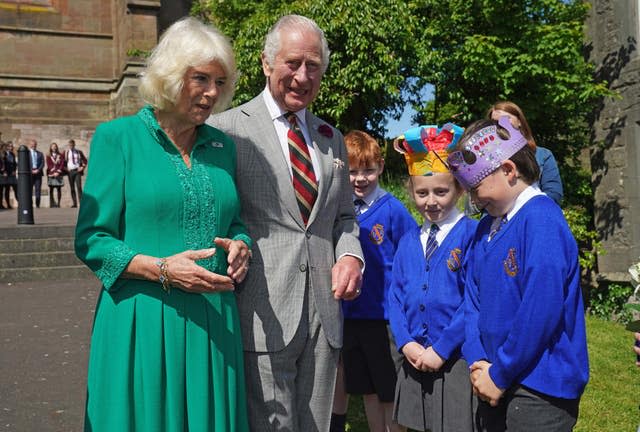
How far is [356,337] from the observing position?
13.3ft

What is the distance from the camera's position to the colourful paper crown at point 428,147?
3467 millimetres

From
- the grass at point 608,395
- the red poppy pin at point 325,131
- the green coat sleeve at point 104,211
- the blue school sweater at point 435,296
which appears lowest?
the grass at point 608,395

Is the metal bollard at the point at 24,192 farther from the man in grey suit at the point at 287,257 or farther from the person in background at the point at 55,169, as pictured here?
the man in grey suit at the point at 287,257

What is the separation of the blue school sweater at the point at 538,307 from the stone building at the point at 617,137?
9.08 metres

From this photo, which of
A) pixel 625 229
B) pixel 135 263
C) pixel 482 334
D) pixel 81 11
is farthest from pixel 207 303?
pixel 81 11

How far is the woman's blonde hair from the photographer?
8.44 ft

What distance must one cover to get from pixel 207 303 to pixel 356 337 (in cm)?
164

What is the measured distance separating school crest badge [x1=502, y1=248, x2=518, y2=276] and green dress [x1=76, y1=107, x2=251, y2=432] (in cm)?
117

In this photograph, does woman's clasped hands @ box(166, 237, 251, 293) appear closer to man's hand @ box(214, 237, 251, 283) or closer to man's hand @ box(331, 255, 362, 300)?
man's hand @ box(214, 237, 251, 283)

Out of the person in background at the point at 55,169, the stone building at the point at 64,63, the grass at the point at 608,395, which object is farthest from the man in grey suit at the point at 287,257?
the stone building at the point at 64,63

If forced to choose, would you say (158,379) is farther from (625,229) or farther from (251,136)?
(625,229)

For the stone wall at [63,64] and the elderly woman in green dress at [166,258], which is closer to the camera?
the elderly woman in green dress at [166,258]

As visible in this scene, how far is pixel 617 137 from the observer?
1122 cm

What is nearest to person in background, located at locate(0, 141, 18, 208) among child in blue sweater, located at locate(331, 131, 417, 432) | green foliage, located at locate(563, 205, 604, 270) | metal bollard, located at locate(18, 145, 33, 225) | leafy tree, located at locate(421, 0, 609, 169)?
metal bollard, located at locate(18, 145, 33, 225)
